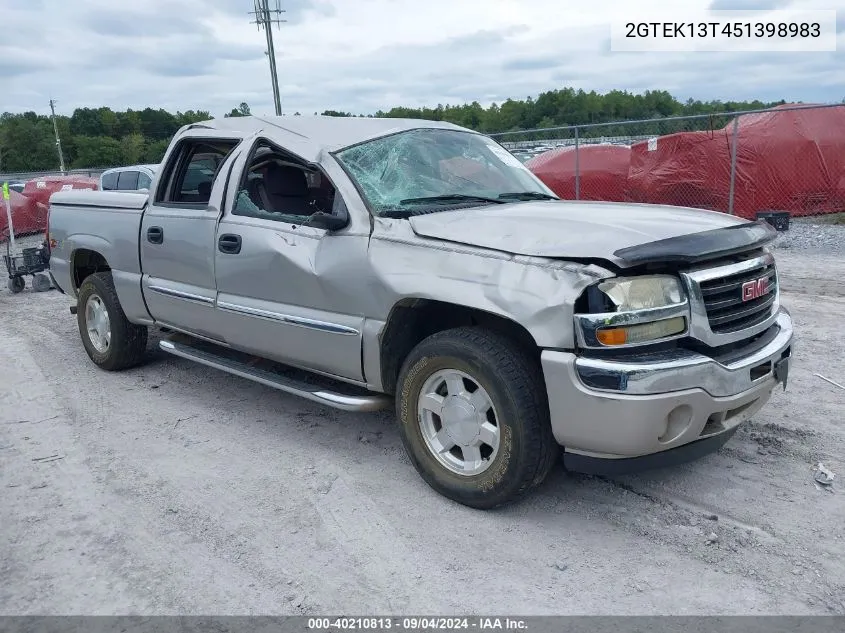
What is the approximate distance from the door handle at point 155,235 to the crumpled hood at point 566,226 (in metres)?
2.35

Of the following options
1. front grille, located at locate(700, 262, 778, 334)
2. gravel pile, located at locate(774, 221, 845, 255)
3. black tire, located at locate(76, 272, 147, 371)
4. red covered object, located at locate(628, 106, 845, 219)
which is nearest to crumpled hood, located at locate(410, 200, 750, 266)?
front grille, located at locate(700, 262, 778, 334)

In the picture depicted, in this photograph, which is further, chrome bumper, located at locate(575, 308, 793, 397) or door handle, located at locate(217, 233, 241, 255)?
door handle, located at locate(217, 233, 241, 255)

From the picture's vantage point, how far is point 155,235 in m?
5.29

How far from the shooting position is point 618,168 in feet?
50.2

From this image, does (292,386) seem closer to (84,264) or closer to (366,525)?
(366,525)

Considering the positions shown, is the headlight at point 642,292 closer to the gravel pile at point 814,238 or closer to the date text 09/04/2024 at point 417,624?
the date text 09/04/2024 at point 417,624

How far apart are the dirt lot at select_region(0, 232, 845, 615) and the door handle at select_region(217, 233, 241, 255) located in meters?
1.18

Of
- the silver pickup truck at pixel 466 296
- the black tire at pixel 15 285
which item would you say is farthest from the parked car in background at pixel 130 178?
the silver pickup truck at pixel 466 296

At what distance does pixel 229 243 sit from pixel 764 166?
12.1m

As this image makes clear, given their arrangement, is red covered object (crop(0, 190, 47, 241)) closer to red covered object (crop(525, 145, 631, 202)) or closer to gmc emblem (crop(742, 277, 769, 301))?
red covered object (crop(525, 145, 631, 202))

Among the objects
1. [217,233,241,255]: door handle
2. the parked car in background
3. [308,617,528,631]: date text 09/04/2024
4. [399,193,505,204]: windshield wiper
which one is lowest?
[308,617,528,631]: date text 09/04/2024

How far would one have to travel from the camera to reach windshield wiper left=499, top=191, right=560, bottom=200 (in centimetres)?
452

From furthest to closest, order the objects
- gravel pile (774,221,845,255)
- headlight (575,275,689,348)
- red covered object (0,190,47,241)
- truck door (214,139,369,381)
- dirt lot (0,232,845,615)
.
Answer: red covered object (0,190,47,241) < gravel pile (774,221,845,255) < truck door (214,139,369,381) < headlight (575,275,689,348) < dirt lot (0,232,845,615)

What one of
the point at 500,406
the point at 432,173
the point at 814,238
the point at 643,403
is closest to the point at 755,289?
the point at 643,403
